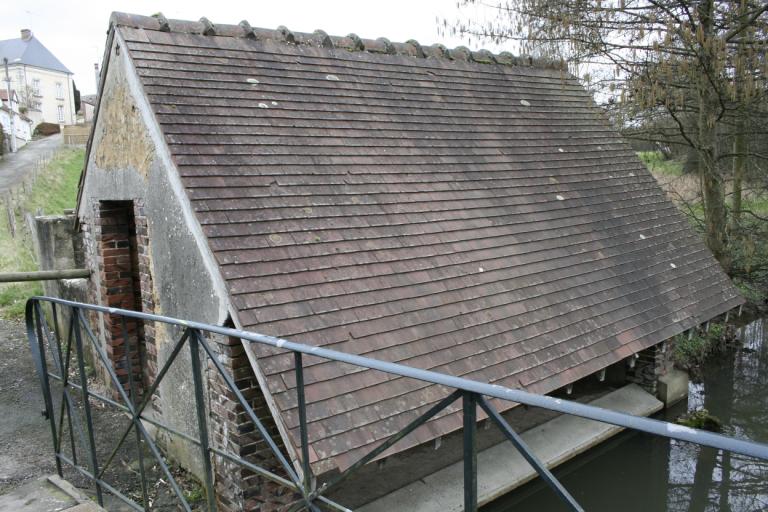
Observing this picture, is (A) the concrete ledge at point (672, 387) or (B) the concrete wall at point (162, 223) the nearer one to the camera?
(B) the concrete wall at point (162, 223)

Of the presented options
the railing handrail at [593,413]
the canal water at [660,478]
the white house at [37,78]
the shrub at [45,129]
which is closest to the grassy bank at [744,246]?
the canal water at [660,478]

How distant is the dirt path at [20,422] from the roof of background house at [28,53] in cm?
5389

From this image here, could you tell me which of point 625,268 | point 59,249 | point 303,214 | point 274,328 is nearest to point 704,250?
point 625,268

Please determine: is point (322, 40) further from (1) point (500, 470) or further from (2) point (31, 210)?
(2) point (31, 210)

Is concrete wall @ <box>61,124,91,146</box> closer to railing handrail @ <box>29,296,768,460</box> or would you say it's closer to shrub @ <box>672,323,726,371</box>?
shrub @ <box>672,323,726,371</box>

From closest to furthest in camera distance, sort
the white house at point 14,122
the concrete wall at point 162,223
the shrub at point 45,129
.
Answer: the concrete wall at point 162,223
the white house at point 14,122
the shrub at point 45,129

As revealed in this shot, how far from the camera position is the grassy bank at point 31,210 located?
11.4 m

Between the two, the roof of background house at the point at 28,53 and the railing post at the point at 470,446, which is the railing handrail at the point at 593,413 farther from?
the roof of background house at the point at 28,53

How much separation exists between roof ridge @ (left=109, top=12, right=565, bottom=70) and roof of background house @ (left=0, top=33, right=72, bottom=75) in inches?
2184

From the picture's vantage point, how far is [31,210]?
19.1 m

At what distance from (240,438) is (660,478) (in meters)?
5.50

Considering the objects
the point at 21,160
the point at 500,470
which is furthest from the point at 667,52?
the point at 21,160

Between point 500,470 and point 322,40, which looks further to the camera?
point 322,40

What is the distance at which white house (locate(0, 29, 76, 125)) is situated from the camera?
5072 cm
